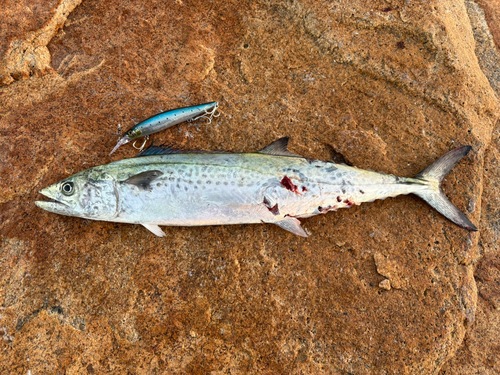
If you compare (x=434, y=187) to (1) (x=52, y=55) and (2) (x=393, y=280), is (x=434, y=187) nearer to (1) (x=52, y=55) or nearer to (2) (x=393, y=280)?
(2) (x=393, y=280)

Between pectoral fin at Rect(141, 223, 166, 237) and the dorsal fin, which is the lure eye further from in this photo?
the dorsal fin

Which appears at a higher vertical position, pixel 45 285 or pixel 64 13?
pixel 64 13

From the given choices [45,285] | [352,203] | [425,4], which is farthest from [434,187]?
[45,285]

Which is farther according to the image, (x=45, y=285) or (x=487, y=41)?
(x=487, y=41)

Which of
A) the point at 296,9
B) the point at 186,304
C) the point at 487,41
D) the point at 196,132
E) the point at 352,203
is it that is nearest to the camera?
the point at 186,304

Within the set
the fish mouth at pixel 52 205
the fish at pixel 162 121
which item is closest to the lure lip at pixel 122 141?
the fish at pixel 162 121

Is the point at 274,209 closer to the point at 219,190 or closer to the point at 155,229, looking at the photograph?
the point at 219,190

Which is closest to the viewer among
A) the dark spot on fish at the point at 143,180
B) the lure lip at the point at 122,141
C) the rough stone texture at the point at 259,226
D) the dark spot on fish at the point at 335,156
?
the rough stone texture at the point at 259,226

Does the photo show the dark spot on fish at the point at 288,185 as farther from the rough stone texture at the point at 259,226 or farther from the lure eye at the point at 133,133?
the lure eye at the point at 133,133
